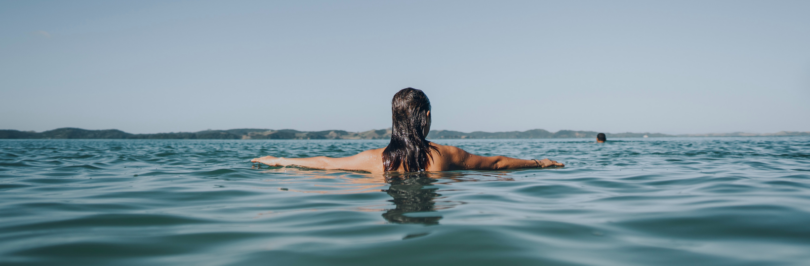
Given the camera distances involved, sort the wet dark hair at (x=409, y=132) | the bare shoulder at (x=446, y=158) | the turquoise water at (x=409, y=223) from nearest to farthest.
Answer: the turquoise water at (x=409, y=223) → the wet dark hair at (x=409, y=132) → the bare shoulder at (x=446, y=158)

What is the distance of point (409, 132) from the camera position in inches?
243

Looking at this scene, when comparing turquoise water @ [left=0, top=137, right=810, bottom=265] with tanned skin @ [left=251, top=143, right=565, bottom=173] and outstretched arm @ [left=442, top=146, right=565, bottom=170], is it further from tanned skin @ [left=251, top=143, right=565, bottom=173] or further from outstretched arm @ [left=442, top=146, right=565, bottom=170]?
outstretched arm @ [left=442, top=146, right=565, bottom=170]

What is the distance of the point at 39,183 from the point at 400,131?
5.53 meters

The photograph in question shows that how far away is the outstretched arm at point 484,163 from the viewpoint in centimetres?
674

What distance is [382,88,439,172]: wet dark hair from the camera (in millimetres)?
6125

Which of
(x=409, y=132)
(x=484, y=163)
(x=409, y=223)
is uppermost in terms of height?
(x=409, y=132)

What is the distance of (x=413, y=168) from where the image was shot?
21.2 ft

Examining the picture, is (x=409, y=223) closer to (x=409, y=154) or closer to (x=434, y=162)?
(x=409, y=154)

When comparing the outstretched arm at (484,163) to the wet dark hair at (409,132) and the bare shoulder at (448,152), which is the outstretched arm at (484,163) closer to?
the bare shoulder at (448,152)

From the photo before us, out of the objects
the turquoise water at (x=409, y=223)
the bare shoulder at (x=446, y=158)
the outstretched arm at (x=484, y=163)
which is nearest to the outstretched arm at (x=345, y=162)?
the turquoise water at (x=409, y=223)

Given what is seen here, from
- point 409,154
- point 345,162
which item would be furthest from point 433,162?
point 345,162

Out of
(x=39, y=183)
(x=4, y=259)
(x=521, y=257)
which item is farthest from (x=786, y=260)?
(x=39, y=183)

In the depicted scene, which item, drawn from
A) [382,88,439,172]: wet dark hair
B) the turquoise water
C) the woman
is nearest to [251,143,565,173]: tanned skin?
the woman

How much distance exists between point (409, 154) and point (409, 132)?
383 millimetres
